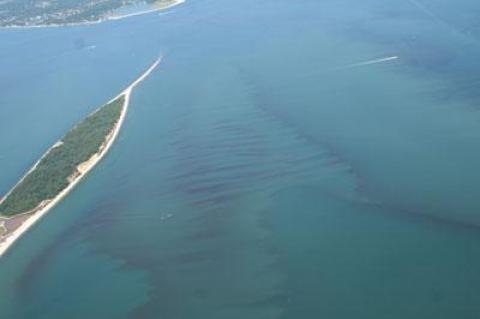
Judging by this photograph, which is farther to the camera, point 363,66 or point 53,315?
point 363,66

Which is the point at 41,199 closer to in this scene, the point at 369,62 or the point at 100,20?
the point at 369,62

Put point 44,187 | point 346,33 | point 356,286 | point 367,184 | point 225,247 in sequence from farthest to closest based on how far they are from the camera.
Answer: point 346,33 < point 44,187 < point 367,184 < point 225,247 < point 356,286

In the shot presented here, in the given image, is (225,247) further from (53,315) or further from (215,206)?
(53,315)

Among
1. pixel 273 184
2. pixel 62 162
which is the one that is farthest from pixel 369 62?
pixel 62 162

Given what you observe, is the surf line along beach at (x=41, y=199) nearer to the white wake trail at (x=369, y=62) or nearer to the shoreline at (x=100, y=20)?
the white wake trail at (x=369, y=62)

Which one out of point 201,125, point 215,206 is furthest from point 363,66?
point 215,206

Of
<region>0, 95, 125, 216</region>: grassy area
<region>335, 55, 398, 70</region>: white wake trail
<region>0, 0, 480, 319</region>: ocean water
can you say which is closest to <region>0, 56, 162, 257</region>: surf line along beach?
<region>0, 95, 125, 216</region>: grassy area
